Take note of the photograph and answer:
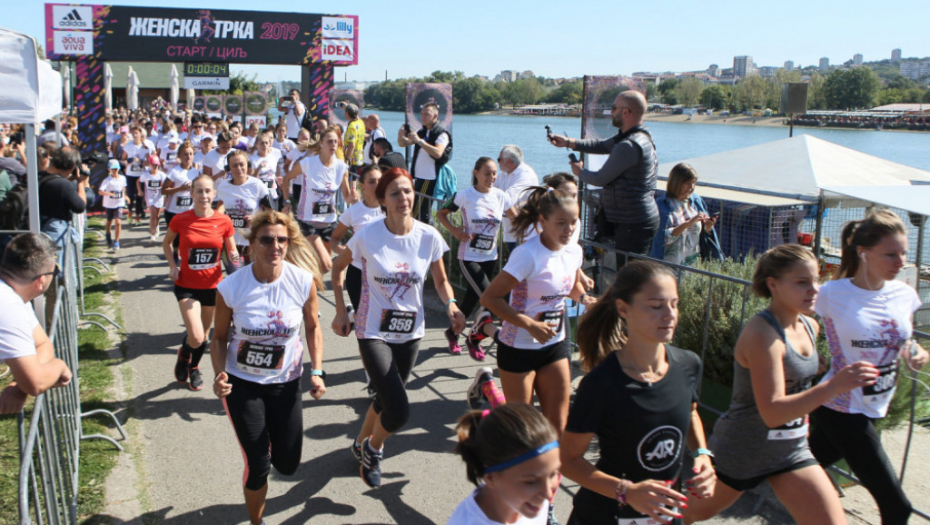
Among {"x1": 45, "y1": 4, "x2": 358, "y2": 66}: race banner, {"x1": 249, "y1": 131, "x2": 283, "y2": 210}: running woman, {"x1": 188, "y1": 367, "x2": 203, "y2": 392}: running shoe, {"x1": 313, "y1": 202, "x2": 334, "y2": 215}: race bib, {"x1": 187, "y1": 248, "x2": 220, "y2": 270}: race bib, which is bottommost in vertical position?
{"x1": 188, "y1": 367, "x2": 203, "y2": 392}: running shoe

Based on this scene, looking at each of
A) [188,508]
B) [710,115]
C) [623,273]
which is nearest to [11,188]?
[188,508]

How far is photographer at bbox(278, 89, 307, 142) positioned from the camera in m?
15.7

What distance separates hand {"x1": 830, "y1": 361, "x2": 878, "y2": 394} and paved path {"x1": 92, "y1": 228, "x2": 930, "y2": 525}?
1.71 m

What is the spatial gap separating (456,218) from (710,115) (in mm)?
50264

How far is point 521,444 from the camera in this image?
89.9 inches

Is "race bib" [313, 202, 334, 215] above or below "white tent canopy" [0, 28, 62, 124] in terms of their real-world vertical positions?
below

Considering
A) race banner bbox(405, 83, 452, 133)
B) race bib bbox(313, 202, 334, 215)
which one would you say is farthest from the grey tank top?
race banner bbox(405, 83, 452, 133)

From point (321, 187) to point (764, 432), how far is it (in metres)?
6.14

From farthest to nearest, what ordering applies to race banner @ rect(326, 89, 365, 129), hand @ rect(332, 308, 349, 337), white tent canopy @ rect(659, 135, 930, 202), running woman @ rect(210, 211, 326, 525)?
race banner @ rect(326, 89, 365, 129) < white tent canopy @ rect(659, 135, 930, 202) < hand @ rect(332, 308, 349, 337) < running woman @ rect(210, 211, 326, 525)

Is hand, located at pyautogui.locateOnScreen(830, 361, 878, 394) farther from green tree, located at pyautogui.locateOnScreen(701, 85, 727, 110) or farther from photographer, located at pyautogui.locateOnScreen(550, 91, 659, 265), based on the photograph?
green tree, located at pyautogui.locateOnScreen(701, 85, 727, 110)

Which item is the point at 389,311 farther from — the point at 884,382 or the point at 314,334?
the point at 884,382

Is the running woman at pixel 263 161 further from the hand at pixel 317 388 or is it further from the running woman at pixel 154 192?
the hand at pixel 317 388

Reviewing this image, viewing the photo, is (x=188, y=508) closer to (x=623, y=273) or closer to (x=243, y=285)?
(x=243, y=285)

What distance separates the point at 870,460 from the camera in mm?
3539
